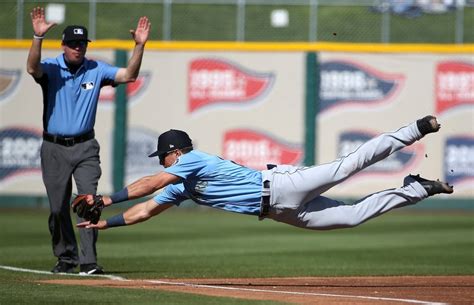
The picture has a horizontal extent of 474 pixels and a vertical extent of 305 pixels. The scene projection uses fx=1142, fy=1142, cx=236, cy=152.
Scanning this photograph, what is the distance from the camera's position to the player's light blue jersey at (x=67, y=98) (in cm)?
1073

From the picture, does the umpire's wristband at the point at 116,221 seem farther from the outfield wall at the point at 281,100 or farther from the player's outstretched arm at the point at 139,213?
the outfield wall at the point at 281,100

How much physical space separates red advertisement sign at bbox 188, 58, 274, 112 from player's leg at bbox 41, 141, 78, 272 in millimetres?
12216

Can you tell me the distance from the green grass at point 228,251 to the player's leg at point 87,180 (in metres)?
0.39

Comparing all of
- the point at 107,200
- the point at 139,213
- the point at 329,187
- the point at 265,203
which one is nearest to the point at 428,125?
the point at 329,187

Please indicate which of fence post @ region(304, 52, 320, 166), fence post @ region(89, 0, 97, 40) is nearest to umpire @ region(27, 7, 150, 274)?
fence post @ region(304, 52, 320, 166)

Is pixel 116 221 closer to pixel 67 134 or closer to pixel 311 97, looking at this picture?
pixel 67 134

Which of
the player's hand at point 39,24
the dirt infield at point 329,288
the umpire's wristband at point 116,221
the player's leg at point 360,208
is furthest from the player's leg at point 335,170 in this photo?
the player's hand at point 39,24

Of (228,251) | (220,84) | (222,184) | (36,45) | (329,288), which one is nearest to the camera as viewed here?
(222,184)

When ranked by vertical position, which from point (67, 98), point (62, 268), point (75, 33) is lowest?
point (62, 268)

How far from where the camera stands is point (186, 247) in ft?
48.4

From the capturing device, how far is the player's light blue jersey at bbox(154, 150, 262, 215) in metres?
9.22

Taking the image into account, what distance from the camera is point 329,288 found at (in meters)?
9.80

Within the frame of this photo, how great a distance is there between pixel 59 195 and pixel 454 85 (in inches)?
548

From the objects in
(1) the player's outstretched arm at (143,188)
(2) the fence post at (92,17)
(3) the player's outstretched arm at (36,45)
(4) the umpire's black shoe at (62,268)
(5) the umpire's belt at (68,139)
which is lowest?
(4) the umpire's black shoe at (62,268)
